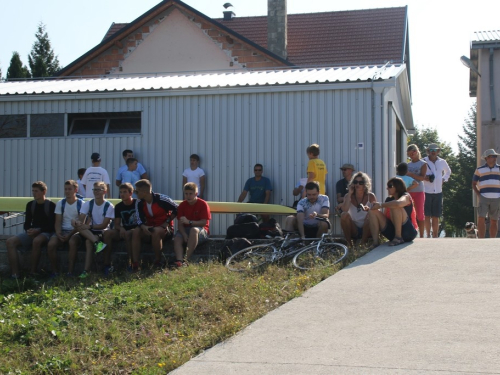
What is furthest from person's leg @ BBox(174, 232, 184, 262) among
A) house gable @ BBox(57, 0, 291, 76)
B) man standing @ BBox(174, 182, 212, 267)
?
house gable @ BBox(57, 0, 291, 76)

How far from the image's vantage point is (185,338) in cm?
651

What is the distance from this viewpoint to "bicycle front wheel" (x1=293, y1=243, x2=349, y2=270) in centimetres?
926

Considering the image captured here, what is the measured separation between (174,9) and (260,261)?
19368mm

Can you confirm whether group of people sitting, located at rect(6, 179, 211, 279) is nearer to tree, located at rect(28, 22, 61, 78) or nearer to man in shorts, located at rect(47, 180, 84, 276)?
man in shorts, located at rect(47, 180, 84, 276)

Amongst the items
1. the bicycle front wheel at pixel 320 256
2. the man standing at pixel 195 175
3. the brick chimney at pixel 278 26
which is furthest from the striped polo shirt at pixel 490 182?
the brick chimney at pixel 278 26

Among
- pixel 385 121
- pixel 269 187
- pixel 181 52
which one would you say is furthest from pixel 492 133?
pixel 181 52

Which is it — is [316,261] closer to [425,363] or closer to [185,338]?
[185,338]

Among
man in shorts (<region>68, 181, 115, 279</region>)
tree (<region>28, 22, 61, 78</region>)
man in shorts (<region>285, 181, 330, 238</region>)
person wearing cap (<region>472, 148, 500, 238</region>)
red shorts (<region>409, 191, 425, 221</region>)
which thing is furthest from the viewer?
tree (<region>28, 22, 61, 78</region>)

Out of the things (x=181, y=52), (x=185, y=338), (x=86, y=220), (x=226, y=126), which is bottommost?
(x=185, y=338)

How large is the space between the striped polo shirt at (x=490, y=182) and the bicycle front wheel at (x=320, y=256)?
12.2 feet

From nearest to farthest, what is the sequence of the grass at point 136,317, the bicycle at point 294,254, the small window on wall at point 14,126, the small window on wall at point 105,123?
1. the grass at point 136,317
2. the bicycle at point 294,254
3. the small window on wall at point 105,123
4. the small window on wall at point 14,126

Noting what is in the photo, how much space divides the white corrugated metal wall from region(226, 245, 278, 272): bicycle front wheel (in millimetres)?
3160

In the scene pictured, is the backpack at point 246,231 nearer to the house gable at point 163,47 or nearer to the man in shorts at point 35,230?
the man in shorts at point 35,230

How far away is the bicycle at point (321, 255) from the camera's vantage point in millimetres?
9273
